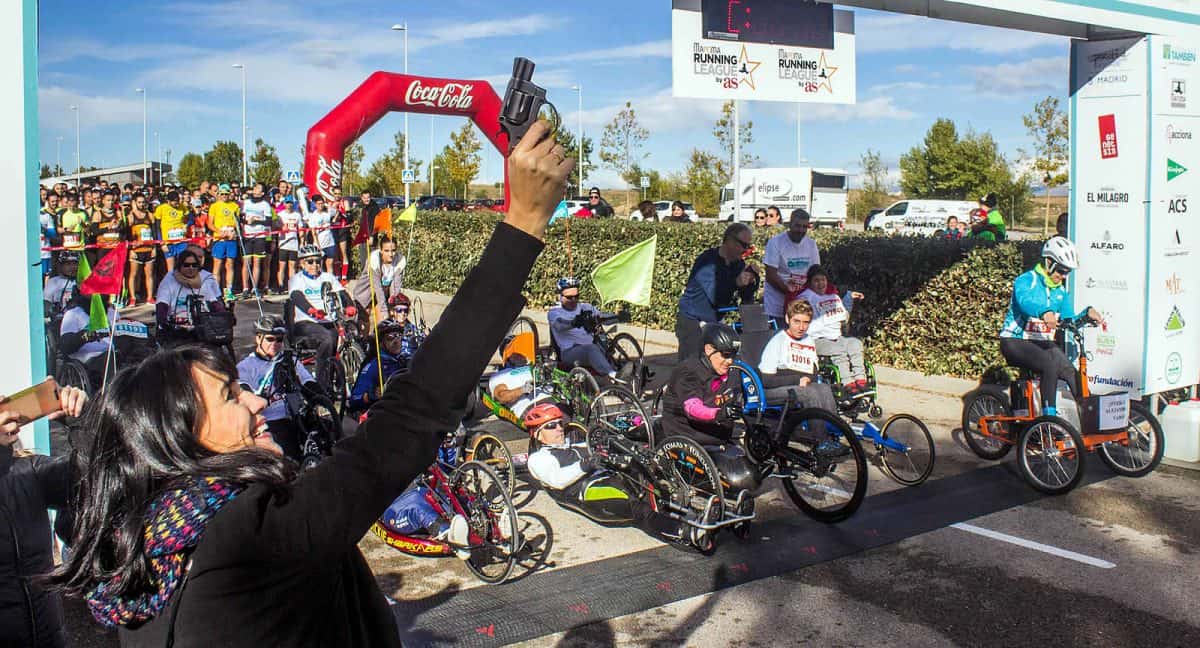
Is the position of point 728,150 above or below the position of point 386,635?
above

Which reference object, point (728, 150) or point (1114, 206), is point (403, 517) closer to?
point (1114, 206)

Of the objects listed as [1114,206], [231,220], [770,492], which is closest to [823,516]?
[770,492]

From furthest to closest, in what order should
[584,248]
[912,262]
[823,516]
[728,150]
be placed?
[728,150], [584,248], [912,262], [823,516]

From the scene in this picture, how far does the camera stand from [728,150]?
45000 mm

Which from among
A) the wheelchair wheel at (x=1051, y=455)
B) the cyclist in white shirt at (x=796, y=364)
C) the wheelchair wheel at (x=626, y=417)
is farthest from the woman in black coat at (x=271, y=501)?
the wheelchair wheel at (x=1051, y=455)

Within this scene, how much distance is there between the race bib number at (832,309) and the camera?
964 centimetres

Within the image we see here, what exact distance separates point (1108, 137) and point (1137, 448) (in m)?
2.64

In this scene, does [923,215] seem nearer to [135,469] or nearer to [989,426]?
[989,426]

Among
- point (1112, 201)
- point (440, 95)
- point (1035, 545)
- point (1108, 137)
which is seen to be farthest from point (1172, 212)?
point (440, 95)

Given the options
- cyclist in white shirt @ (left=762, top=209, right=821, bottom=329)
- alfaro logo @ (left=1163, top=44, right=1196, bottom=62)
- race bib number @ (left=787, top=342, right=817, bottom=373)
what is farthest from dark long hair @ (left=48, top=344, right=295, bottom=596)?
cyclist in white shirt @ (left=762, top=209, right=821, bottom=329)

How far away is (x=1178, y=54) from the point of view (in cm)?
877

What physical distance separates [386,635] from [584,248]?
1586 cm

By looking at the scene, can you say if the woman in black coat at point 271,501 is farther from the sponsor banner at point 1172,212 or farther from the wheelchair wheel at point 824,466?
the sponsor banner at point 1172,212

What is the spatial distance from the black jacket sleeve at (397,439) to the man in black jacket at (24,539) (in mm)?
1274
